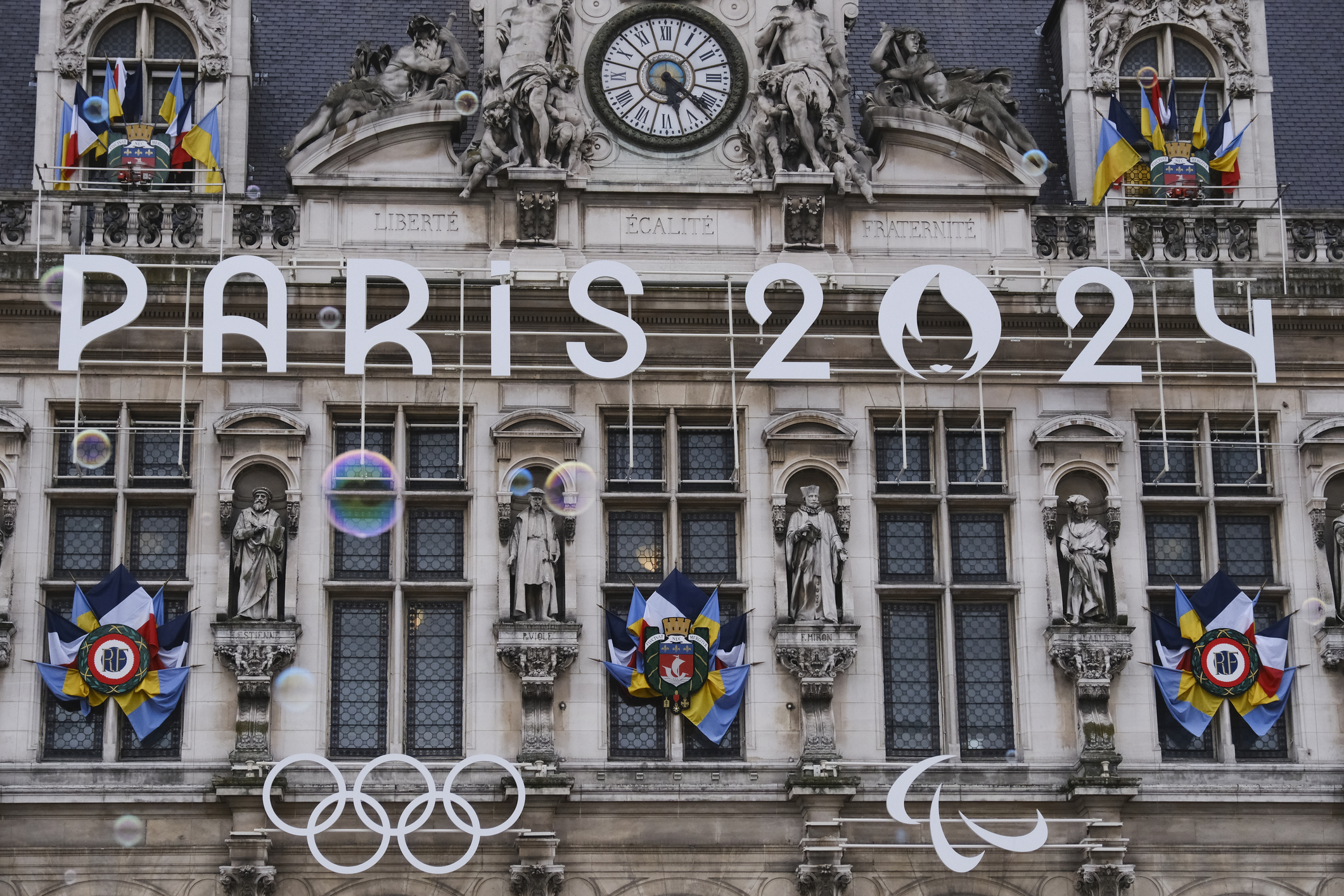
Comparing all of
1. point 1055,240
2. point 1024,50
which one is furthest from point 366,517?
point 1024,50

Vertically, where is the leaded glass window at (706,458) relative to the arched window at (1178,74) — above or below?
below

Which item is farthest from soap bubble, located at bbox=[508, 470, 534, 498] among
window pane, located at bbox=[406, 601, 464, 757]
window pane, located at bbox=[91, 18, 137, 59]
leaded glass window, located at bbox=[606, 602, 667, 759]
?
window pane, located at bbox=[91, 18, 137, 59]

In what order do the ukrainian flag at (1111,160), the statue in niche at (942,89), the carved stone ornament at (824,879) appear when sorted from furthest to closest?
the ukrainian flag at (1111,160), the statue in niche at (942,89), the carved stone ornament at (824,879)

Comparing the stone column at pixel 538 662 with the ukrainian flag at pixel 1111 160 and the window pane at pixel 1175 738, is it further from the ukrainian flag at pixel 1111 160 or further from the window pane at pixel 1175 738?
the ukrainian flag at pixel 1111 160

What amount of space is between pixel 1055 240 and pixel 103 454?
491 inches

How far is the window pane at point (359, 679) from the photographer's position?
31.0 metres

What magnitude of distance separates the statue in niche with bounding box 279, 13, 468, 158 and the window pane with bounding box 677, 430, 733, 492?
5.44m

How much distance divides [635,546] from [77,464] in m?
7.02

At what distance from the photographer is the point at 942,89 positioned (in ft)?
110

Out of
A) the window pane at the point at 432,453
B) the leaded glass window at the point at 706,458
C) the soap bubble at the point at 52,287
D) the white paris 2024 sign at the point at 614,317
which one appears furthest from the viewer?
the leaded glass window at the point at 706,458

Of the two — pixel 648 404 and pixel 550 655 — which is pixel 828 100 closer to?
pixel 648 404

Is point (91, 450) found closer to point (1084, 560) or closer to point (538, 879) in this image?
point (538, 879)

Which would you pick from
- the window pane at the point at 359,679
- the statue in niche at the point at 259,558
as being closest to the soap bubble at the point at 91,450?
the statue in niche at the point at 259,558

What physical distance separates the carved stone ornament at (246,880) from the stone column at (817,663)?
255 inches
